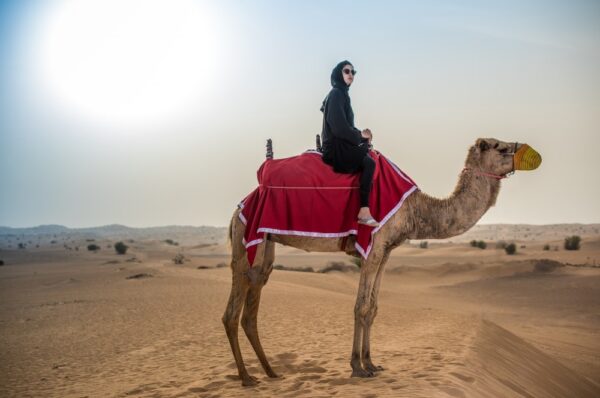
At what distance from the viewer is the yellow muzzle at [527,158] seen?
7.58m

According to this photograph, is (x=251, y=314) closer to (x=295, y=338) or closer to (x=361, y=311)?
(x=361, y=311)

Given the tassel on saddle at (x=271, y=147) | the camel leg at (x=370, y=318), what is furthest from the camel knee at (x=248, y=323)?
the tassel on saddle at (x=271, y=147)

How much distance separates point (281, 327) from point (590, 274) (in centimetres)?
2149

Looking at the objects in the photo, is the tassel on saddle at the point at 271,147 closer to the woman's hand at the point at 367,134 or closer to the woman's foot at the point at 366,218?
the woman's hand at the point at 367,134

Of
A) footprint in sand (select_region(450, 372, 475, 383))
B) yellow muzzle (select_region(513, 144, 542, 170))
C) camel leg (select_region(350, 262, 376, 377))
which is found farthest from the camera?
yellow muzzle (select_region(513, 144, 542, 170))

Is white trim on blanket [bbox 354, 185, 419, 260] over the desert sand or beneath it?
over

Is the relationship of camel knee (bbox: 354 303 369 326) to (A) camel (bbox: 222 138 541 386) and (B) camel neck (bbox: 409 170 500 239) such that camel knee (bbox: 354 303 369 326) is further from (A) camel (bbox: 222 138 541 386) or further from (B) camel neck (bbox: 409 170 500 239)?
(B) camel neck (bbox: 409 170 500 239)

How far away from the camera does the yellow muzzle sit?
24.9 ft

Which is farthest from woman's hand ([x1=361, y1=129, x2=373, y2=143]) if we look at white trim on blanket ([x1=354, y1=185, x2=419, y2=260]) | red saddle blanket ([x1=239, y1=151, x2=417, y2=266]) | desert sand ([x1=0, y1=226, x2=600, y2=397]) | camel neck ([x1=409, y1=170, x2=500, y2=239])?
desert sand ([x1=0, y1=226, x2=600, y2=397])

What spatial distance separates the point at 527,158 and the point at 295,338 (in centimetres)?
718

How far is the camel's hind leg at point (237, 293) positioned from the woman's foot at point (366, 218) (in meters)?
1.77

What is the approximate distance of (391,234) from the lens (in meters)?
7.54

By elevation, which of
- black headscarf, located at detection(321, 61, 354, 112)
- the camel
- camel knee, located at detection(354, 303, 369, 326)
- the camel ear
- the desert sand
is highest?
black headscarf, located at detection(321, 61, 354, 112)

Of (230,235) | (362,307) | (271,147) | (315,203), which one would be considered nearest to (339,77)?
(271,147)
